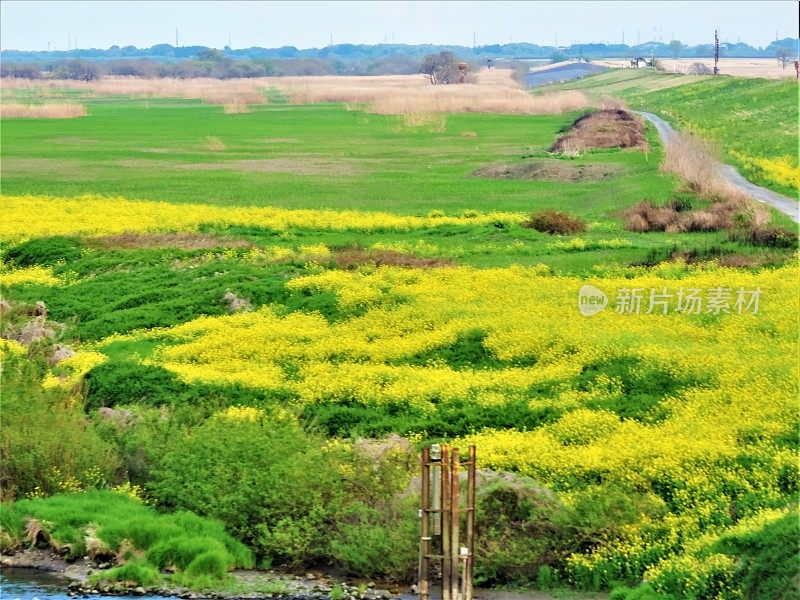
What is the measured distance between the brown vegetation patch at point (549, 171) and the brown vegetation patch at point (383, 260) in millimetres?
17647

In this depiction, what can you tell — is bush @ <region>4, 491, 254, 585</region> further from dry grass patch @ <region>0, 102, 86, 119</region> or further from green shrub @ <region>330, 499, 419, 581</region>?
dry grass patch @ <region>0, 102, 86, 119</region>

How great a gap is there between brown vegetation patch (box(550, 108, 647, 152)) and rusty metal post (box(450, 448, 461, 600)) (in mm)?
42906

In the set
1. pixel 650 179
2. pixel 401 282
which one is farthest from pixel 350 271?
pixel 650 179

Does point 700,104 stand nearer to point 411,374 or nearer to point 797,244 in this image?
point 797,244

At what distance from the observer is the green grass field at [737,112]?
50.4m

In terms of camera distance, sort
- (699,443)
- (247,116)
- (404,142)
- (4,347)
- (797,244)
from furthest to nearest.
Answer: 1. (247,116)
2. (404,142)
3. (797,244)
4. (4,347)
5. (699,443)

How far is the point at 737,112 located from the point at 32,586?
65160 millimetres

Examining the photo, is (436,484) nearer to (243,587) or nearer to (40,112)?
(243,587)

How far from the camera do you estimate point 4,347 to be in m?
24.6

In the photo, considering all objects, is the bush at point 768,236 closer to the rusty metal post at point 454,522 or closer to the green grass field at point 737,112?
the green grass field at point 737,112

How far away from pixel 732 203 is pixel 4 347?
2071cm

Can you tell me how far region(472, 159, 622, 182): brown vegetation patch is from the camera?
4791cm

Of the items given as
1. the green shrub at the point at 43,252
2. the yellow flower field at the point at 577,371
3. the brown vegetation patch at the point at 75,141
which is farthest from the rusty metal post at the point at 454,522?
the brown vegetation patch at the point at 75,141

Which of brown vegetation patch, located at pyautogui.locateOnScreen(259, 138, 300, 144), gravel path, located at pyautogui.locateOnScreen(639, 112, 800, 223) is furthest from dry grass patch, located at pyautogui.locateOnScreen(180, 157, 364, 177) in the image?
gravel path, located at pyautogui.locateOnScreen(639, 112, 800, 223)
